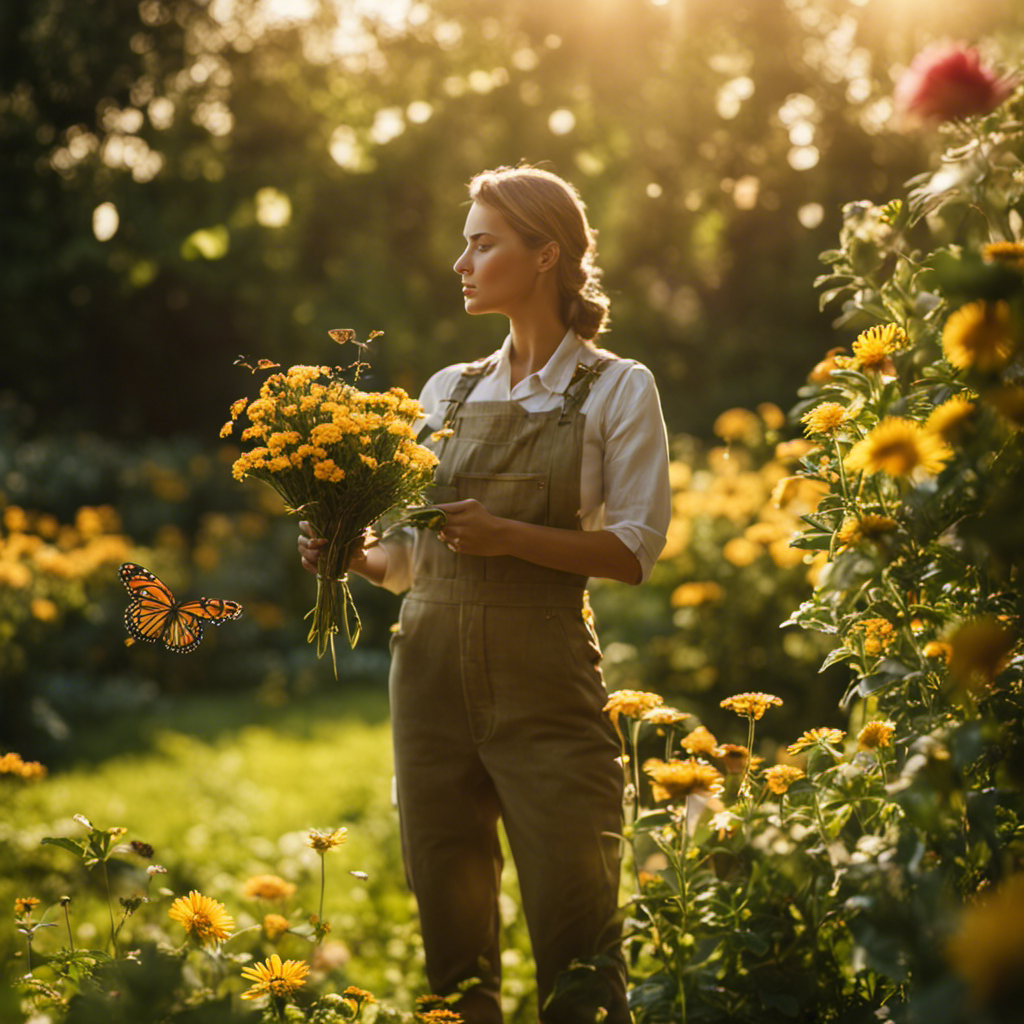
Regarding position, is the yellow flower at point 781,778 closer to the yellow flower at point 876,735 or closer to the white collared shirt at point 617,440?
the yellow flower at point 876,735

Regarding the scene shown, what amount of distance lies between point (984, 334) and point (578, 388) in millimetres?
969

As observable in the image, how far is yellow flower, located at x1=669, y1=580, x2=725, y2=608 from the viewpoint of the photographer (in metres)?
3.67

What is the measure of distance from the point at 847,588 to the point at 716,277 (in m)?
9.95

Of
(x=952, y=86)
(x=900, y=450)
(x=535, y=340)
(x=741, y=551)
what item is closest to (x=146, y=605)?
(x=535, y=340)

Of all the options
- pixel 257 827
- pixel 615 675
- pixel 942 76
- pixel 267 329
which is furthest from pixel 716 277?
pixel 942 76

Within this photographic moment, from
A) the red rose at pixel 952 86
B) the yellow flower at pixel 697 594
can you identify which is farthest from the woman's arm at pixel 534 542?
the yellow flower at pixel 697 594

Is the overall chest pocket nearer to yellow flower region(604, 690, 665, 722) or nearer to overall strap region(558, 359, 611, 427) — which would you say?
overall strap region(558, 359, 611, 427)

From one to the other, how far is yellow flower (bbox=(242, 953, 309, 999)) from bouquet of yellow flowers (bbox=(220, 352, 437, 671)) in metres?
0.51

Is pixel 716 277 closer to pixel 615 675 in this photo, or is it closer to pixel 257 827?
pixel 615 675

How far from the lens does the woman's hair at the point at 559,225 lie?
1.89 m

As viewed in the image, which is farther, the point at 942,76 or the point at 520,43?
the point at 520,43

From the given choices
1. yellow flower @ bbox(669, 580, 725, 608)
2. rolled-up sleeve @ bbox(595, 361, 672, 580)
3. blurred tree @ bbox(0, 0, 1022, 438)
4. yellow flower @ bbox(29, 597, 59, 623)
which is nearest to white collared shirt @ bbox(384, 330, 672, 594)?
rolled-up sleeve @ bbox(595, 361, 672, 580)

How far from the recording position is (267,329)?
892 cm

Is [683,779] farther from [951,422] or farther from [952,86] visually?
[952,86]
